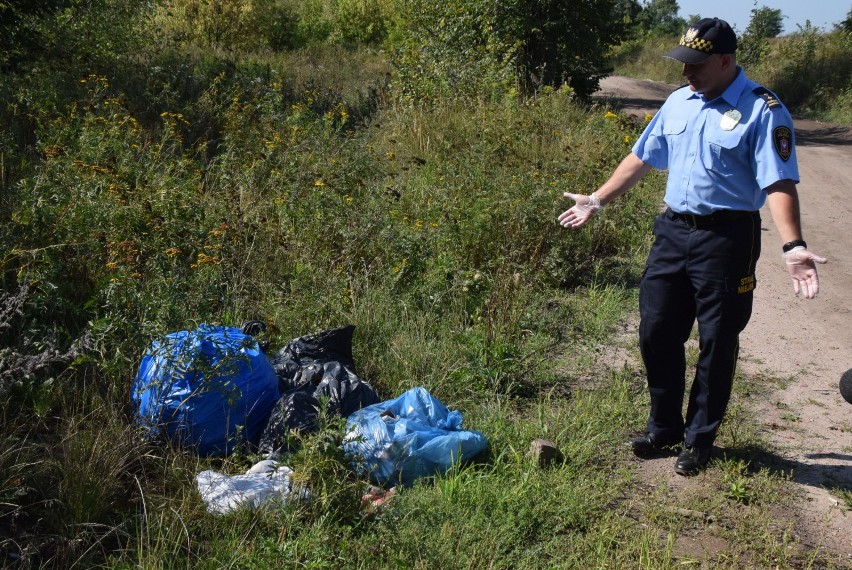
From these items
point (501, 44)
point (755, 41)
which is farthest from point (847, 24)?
point (501, 44)

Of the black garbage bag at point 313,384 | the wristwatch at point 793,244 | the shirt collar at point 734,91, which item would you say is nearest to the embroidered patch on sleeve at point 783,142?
the shirt collar at point 734,91

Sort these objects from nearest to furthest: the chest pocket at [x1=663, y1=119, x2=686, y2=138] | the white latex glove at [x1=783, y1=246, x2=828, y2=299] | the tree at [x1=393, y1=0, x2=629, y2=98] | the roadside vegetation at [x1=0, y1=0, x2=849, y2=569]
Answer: the roadside vegetation at [x1=0, y1=0, x2=849, y2=569] → the white latex glove at [x1=783, y1=246, x2=828, y2=299] → the chest pocket at [x1=663, y1=119, x2=686, y2=138] → the tree at [x1=393, y1=0, x2=629, y2=98]

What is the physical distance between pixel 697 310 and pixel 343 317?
220 centimetres

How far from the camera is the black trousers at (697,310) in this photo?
3822 millimetres

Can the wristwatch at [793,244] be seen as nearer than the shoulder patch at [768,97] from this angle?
Yes

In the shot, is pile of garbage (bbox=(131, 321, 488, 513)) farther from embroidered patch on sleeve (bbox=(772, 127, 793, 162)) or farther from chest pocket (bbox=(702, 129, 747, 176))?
embroidered patch on sleeve (bbox=(772, 127, 793, 162))

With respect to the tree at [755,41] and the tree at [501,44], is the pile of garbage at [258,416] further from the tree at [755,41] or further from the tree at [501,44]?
the tree at [755,41]

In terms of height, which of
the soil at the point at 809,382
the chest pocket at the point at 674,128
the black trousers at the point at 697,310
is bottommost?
the soil at the point at 809,382

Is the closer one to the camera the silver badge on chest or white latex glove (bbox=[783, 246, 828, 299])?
white latex glove (bbox=[783, 246, 828, 299])

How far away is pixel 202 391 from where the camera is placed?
12.7 feet

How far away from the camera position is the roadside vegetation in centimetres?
335

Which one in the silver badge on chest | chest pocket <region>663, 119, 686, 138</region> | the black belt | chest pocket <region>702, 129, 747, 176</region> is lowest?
the black belt

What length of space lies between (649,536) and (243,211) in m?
3.75

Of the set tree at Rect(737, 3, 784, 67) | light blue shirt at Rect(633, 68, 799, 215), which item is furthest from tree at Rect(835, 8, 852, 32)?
light blue shirt at Rect(633, 68, 799, 215)
